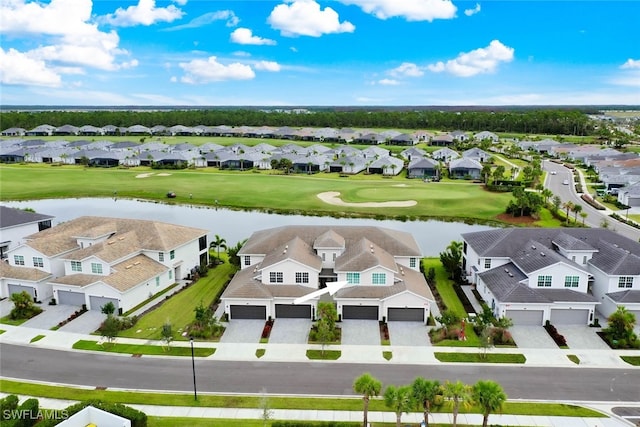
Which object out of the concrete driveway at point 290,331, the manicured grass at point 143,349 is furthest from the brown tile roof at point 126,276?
the concrete driveway at point 290,331

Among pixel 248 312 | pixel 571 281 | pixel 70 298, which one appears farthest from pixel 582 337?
pixel 70 298

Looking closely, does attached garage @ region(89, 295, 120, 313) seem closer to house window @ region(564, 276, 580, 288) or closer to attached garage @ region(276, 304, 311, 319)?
attached garage @ region(276, 304, 311, 319)

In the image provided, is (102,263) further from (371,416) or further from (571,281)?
(571,281)

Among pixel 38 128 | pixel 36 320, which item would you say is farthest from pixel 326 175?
pixel 38 128

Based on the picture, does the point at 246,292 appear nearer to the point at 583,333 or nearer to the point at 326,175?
the point at 583,333

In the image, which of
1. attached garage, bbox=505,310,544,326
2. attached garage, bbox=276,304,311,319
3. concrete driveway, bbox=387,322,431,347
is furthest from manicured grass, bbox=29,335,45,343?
attached garage, bbox=505,310,544,326

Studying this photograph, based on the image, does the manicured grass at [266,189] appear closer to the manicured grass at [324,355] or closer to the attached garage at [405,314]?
the attached garage at [405,314]
